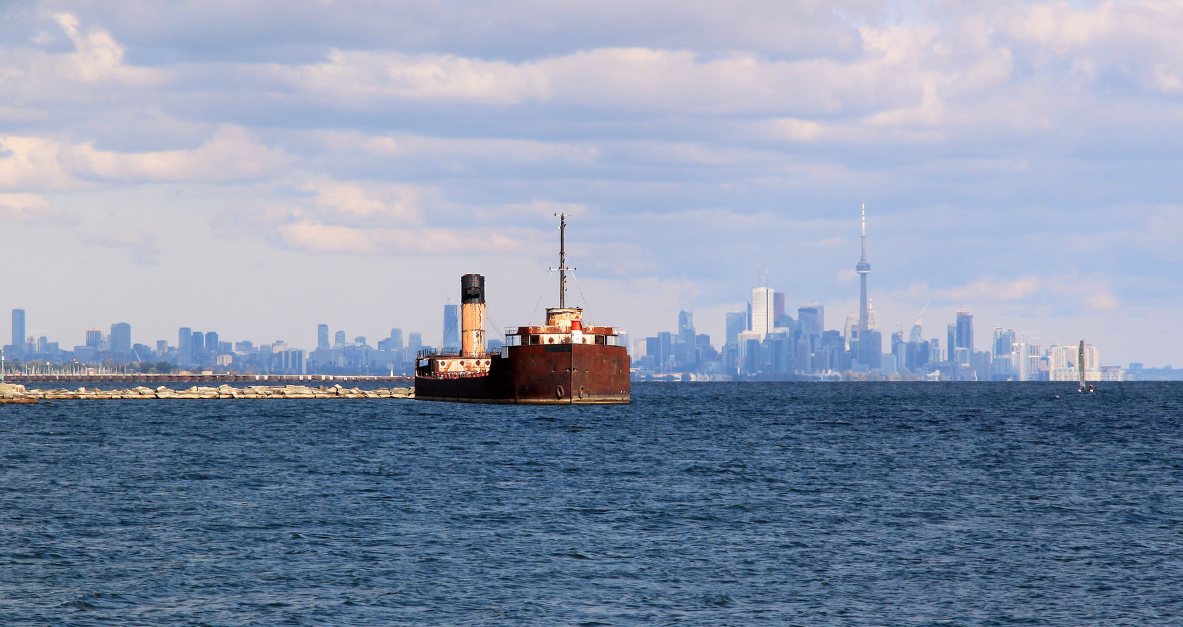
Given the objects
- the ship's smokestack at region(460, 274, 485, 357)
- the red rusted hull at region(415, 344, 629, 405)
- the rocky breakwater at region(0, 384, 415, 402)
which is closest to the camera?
the red rusted hull at region(415, 344, 629, 405)

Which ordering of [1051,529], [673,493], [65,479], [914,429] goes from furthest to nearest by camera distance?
[914,429] → [65,479] → [673,493] → [1051,529]

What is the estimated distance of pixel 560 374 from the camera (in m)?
86.3

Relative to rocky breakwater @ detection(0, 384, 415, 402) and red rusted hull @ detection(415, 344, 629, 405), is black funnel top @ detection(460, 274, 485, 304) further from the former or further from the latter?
red rusted hull @ detection(415, 344, 629, 405)

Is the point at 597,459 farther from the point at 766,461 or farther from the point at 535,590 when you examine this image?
the point at 535,590

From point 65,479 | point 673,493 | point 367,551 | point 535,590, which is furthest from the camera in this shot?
point 65,479

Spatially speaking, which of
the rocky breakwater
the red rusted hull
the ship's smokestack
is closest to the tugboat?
the red rusted hull

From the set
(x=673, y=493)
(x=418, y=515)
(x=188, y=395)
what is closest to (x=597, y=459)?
(x=673, y=493)

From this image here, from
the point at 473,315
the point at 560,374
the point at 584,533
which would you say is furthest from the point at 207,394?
the point at 584,533

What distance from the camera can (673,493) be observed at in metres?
38.2

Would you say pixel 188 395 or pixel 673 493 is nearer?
pixel 673 493

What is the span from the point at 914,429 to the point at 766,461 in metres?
30.0

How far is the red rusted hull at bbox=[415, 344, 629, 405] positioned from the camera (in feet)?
283

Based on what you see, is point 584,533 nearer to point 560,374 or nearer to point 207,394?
point 560,374

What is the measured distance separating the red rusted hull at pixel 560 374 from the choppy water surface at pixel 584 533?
25513 mm
